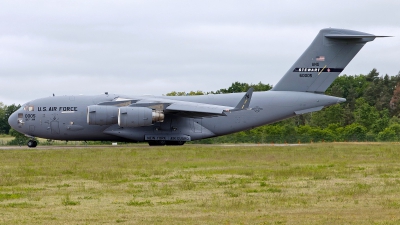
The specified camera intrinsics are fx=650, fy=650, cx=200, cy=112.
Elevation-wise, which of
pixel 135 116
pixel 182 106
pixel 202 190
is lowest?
pixel 202 190

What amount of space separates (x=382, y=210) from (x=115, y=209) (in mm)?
4728

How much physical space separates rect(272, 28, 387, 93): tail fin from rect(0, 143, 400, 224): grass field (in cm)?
1034

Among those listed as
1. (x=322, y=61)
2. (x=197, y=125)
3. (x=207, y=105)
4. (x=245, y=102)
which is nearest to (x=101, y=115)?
(x=197, y=125)

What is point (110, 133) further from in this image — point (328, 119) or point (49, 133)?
point (328, 119)

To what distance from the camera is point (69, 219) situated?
422 inches

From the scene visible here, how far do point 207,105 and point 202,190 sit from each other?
59.7 ft

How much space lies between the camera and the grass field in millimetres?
10906

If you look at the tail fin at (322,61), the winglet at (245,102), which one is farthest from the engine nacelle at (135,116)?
the tail fin at (322,61)

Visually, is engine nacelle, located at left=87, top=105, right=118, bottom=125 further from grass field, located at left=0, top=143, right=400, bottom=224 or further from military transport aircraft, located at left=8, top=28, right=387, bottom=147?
grass field, located at left=0, top=143, right=400, bottom=224

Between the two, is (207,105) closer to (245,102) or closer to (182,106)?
(182,106)

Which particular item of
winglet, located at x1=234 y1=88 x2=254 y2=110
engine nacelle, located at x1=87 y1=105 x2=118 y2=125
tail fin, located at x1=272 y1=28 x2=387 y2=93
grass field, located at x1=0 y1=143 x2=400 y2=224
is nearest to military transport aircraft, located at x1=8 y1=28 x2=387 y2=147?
tail fin, located at x1=272 y1=28 x2=387 y2=93

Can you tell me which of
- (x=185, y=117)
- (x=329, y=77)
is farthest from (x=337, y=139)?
(x=185, y=117)

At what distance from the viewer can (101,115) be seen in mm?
31422

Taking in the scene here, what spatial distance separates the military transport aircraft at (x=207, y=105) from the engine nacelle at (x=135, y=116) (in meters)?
0.71
